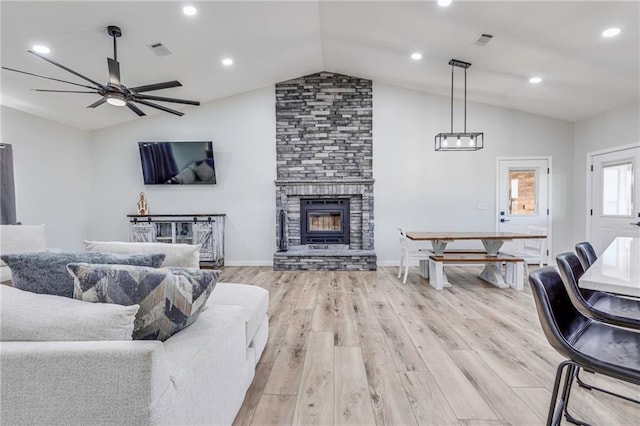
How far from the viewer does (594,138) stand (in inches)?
198

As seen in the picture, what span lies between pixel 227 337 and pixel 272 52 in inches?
172

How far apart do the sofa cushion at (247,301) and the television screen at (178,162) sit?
3.82m

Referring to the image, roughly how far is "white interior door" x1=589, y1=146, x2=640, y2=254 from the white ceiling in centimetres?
85

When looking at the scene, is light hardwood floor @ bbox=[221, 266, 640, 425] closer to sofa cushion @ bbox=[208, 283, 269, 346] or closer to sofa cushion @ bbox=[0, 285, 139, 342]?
sofa cushion @ bbox=[208, 283, 269, 346]

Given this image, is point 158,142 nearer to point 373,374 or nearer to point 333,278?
point 333,278

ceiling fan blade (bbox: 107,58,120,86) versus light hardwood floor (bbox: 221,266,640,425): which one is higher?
ceiling fan blade (bbox: 107,58,120,86)

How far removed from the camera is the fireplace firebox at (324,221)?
5781mm

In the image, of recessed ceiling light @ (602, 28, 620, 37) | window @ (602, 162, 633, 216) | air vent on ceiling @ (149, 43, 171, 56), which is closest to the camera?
recessed ceiling light @ (602, 28, 620, 37)

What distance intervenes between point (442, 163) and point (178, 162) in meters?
4.92

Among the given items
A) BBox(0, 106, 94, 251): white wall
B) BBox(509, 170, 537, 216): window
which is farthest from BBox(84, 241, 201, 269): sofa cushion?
BBox(509, 170, 537, 216): window

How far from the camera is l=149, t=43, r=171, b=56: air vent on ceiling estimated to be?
3792 mm

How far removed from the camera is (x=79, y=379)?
2.87 feet

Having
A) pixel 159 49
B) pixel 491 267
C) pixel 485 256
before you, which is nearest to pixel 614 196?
pixel 491 267

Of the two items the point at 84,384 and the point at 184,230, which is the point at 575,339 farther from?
the point at 184,230
